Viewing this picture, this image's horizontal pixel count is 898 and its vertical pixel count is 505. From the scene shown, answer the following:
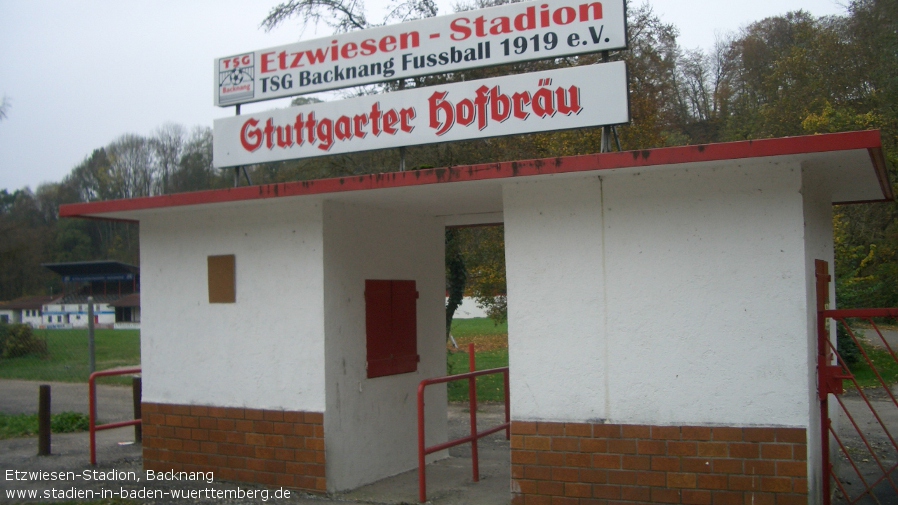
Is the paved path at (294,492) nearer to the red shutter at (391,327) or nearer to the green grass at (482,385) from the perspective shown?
the red shutter at (391,327)

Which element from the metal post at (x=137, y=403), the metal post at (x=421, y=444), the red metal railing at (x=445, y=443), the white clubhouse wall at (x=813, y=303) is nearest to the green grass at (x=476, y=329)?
the metal post at (x=137, y=403)

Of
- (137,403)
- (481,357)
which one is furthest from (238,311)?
(481,357)

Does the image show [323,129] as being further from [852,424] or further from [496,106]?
[852,424]

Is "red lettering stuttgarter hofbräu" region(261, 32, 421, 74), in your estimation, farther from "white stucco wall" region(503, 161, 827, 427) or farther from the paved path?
the paved path

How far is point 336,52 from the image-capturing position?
25.3ft

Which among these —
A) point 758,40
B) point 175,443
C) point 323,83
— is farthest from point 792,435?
point 758,40

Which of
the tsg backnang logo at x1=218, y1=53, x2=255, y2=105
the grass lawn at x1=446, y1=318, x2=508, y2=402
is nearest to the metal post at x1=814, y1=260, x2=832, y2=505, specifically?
the tsg backnang logo at x1=218, y1=53, x2=255, y2=105

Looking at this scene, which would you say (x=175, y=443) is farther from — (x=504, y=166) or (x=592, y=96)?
(x=592, y=96)

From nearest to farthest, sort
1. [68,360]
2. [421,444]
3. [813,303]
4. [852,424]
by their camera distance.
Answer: [813,303]
[421,444]
[852,424]
[68,360]

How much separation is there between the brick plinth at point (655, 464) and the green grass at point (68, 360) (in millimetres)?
15516

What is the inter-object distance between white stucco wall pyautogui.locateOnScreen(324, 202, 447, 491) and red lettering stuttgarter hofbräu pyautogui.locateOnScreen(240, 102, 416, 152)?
71cm

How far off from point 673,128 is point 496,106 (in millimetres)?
27134

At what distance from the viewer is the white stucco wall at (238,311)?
23.3 ft

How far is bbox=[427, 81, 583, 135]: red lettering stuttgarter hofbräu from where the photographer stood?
6.49 m
